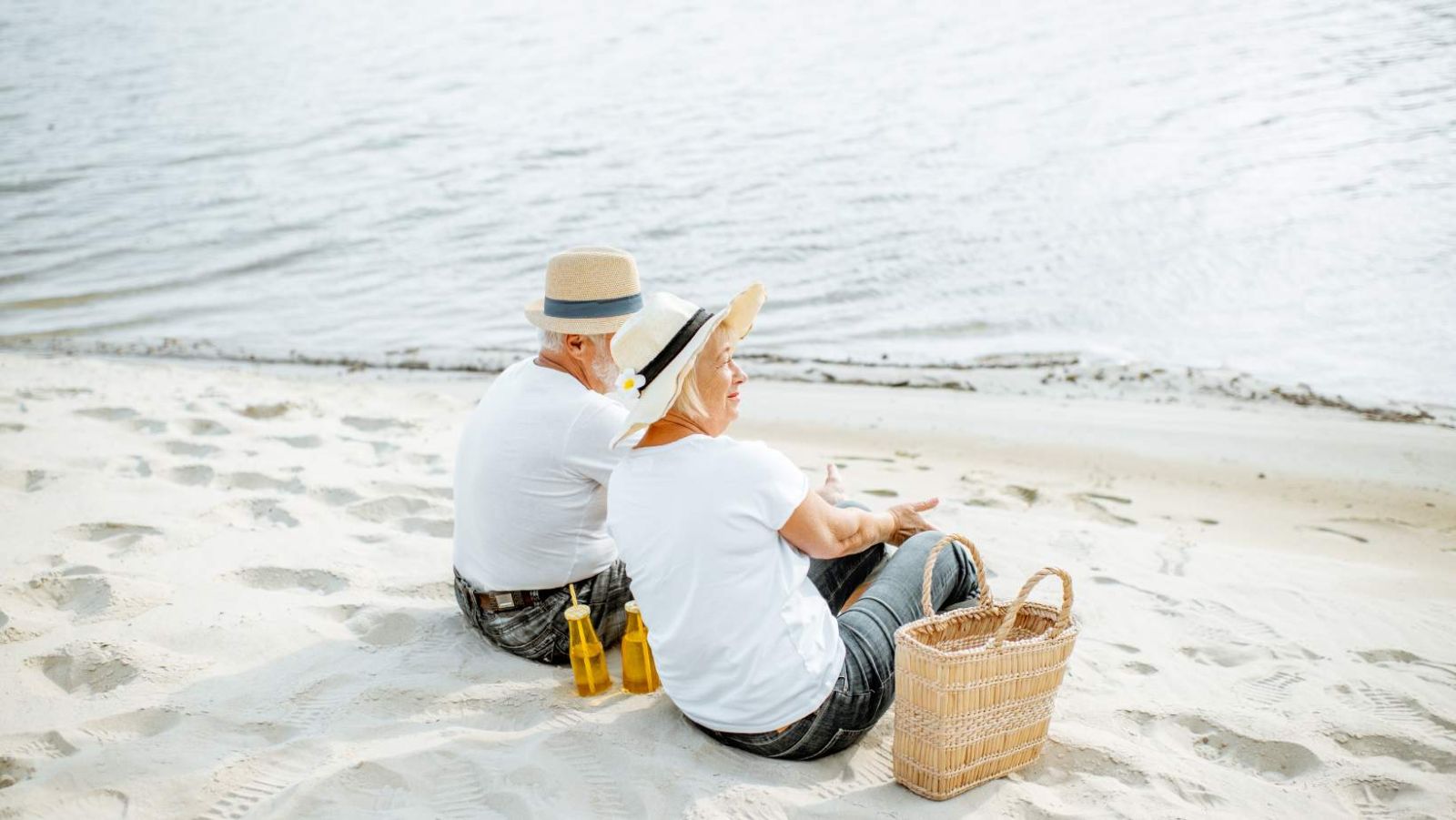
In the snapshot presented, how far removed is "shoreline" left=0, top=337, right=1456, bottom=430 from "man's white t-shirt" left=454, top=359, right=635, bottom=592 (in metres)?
4.54

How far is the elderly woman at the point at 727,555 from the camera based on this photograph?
2857 mm

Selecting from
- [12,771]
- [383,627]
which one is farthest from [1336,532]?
[12,771]

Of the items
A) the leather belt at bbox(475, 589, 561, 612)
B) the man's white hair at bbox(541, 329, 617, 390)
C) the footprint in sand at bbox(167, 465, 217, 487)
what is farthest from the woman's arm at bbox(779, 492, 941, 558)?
the footprint in sand at bbox(167, 465, 217, 487)

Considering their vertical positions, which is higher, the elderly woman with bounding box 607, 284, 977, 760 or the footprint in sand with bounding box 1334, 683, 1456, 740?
the elderly woman with bounding box 607, 284, 977, 760

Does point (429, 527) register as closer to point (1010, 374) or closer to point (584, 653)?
point (584, 653)

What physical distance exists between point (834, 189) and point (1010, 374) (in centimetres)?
549

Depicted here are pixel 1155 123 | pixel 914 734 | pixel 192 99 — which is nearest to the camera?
pixel 914 734

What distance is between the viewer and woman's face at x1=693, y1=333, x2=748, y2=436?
2.92 meters

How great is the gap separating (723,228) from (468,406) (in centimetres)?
522

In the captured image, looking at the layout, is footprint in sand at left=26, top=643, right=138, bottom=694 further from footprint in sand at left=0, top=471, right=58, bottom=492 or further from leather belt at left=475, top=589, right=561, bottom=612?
footprint in sand at left=0, top=471, right=58, bottom=492

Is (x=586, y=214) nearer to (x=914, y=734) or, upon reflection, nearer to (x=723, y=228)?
(x=723, y=228)

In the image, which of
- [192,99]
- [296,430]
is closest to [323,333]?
[296,430]

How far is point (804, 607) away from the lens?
300 cm

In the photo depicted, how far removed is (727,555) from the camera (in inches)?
113
